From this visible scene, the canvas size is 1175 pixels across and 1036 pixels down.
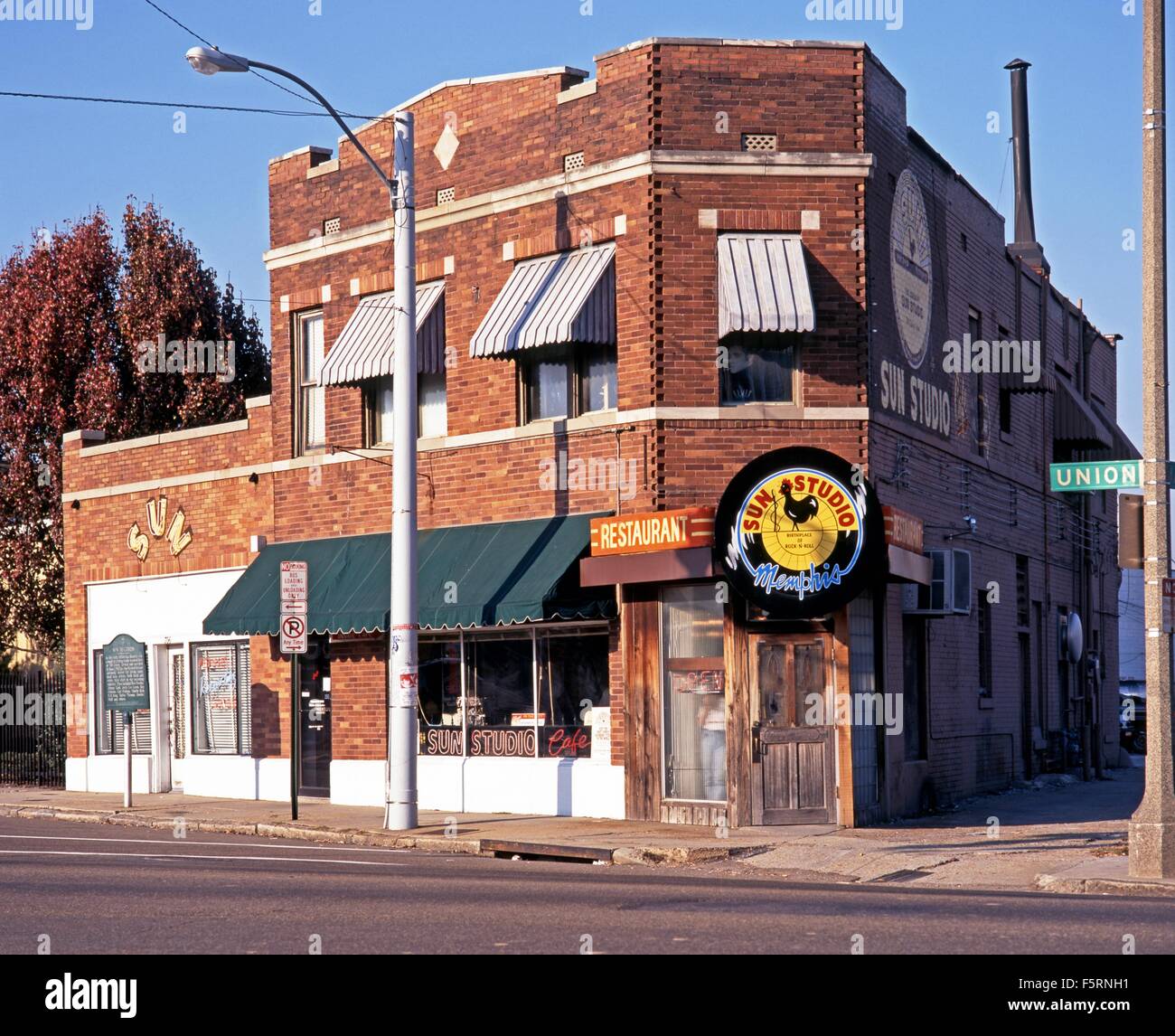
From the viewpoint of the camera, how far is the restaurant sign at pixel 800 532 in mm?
18734

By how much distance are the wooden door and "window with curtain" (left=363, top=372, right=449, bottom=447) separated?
617 centimetres

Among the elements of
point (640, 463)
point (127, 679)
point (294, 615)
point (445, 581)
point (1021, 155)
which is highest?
point (1021, 155)

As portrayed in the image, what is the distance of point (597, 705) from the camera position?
68.3 ft

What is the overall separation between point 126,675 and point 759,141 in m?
12.5

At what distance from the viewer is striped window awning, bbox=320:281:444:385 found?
2233cm

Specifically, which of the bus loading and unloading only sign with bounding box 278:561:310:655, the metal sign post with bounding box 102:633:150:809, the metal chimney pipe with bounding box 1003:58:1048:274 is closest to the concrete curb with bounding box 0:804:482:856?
the metal sign post with bounding box 102:633:150:809

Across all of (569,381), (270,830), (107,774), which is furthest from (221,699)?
(569,381)

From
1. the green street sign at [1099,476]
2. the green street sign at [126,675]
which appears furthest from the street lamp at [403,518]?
the green street sign at [1099,476]

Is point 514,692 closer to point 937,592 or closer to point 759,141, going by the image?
point 937,592

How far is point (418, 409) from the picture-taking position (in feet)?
76.8

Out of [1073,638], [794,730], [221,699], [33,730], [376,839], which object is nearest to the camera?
[376,839]

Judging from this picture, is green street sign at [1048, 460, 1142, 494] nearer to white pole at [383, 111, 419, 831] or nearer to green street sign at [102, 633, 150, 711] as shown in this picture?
white pole at [383, 111, 419, 831]
